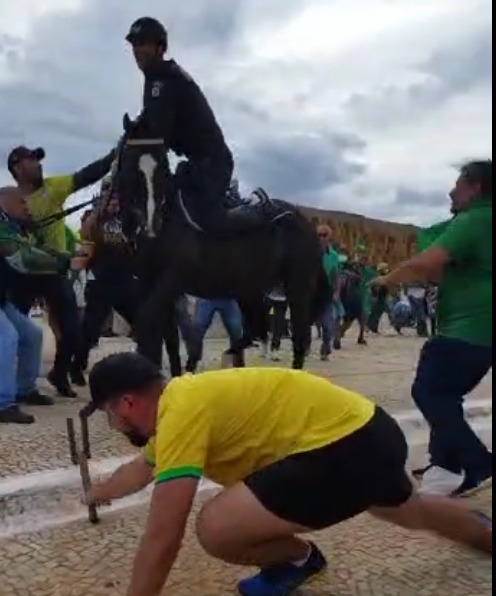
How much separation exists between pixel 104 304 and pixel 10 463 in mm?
3145

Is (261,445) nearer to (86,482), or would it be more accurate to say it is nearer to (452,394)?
(86,482)

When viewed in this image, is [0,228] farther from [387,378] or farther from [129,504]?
[387,378]

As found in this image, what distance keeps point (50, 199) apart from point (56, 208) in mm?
80

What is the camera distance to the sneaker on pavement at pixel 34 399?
6.41 m

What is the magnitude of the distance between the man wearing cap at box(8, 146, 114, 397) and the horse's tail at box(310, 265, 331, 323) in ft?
6.49

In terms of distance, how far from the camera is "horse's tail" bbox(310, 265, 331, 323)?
24.4 feet

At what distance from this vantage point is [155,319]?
5.99m

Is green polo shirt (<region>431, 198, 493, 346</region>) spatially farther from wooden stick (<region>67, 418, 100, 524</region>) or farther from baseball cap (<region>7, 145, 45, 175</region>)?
baseball cap (<region>7, 145, 45, 175</region>)

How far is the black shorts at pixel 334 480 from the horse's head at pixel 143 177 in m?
3.41

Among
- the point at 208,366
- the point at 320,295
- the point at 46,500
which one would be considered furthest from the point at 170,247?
the point at 208,366

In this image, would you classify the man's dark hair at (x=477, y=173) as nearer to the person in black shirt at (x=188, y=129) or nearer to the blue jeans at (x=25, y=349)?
the person in black shirt at (x=188, y=129)

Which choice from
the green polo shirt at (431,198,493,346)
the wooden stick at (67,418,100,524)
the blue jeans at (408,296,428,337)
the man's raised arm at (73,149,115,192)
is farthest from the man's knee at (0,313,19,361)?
the blue jeans at (408,296,428,337)

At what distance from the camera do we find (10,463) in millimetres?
4527

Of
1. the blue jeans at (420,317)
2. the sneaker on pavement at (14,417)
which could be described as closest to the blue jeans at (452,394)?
the sneaker on pavement at (14,417)
